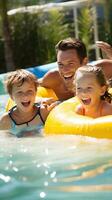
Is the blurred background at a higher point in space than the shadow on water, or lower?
lower

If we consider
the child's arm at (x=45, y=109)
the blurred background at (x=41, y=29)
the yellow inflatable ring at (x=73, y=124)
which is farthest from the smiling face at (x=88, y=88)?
the blurred background at (x=41, y=29)

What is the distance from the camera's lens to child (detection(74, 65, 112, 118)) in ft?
14.2

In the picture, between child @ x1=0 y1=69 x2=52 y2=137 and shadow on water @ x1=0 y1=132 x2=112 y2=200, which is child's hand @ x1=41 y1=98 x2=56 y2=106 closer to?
child @ x1=0 y1=69 x2=52 y2=137

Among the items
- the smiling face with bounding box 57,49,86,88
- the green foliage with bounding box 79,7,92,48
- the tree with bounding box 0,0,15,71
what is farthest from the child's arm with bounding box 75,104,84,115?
the green foliage with bounding box 79,7,92,48

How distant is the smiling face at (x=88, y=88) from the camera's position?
14.2 feet

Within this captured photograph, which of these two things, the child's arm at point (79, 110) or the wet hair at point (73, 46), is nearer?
the child's arm at point (79, 110)

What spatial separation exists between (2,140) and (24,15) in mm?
8825

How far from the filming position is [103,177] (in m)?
3.20

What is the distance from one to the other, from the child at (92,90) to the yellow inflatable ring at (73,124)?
0.16 m

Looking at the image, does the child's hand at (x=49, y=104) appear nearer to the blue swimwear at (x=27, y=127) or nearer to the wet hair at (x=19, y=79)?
the blue swimwear at (x=27, y=127)

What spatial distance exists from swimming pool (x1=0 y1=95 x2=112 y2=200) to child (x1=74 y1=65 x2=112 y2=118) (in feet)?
1.24

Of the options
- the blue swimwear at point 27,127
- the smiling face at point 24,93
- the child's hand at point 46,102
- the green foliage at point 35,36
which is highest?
the smiling face at point 24,93

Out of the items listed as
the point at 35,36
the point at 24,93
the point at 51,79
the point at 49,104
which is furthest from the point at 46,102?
the point at 35,36

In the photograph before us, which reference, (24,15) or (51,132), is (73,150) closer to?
(51,132)
